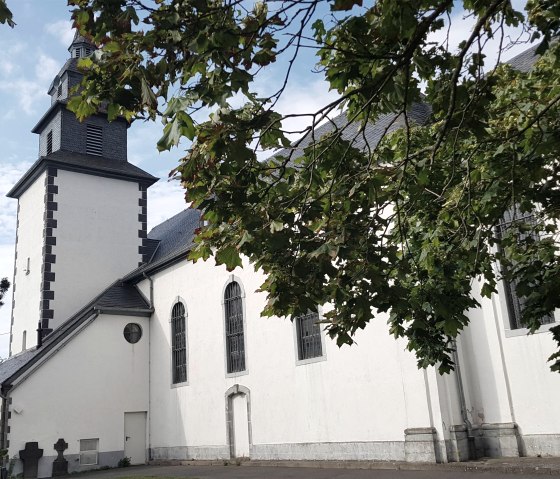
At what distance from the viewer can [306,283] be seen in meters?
5.07

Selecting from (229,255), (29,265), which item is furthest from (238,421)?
(229,255)

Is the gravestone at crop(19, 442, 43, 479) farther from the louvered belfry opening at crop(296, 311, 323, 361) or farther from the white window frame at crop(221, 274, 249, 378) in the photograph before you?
the louvered belfry opening at crop(296, 311, 323, 361)

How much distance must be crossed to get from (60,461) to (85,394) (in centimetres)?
217

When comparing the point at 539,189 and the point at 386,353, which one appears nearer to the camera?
the point at 539,189

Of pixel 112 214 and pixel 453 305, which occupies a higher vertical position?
pixel 112 214

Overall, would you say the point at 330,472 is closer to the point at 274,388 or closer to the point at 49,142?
the point at 274,388

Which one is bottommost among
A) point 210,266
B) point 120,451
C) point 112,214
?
point 120,451

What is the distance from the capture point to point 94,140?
25734mm

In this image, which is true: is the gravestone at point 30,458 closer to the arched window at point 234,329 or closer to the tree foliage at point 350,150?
Answer: the arched window at point 234,329

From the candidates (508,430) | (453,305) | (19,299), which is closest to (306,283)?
(453,305)

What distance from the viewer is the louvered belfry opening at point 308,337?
15203mm

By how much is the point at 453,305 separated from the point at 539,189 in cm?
144

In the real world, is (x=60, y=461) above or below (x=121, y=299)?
below

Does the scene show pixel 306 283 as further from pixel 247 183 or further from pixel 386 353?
pixel 386 353
